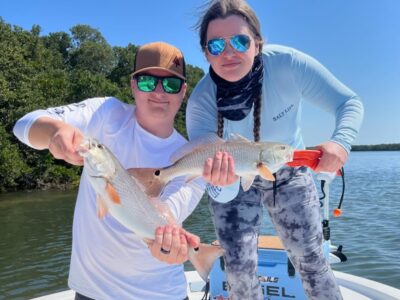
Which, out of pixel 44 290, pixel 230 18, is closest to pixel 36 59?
pixel 44 290

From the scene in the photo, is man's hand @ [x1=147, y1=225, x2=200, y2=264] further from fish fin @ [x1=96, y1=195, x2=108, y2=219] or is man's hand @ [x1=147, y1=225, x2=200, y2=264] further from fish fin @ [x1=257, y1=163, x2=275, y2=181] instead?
fish fin @ [x1=257, y1=163, x2=275, y2=181]

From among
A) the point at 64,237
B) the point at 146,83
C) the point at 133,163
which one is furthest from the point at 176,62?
the point at 64,237

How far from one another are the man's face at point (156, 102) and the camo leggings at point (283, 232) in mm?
878

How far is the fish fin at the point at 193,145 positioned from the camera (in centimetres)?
269

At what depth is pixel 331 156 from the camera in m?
2.67

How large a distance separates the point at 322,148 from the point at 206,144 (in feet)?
2.37

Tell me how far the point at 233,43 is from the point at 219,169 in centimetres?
87

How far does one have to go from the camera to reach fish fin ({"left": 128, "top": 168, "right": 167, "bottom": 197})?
2.43 meters

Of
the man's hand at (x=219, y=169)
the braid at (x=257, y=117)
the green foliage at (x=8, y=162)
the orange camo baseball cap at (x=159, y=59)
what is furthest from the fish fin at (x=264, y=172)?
the green foliage at (x=8, y=162)

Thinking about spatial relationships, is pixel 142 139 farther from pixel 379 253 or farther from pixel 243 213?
pixel 379 253

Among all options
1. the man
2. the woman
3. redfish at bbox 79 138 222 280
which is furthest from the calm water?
redfish at bbox 79 138 222 280

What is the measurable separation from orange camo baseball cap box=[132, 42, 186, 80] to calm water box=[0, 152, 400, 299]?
821 cm

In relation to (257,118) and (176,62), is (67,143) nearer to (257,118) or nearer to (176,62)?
(176,62)

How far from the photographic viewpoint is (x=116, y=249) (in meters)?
2.48
